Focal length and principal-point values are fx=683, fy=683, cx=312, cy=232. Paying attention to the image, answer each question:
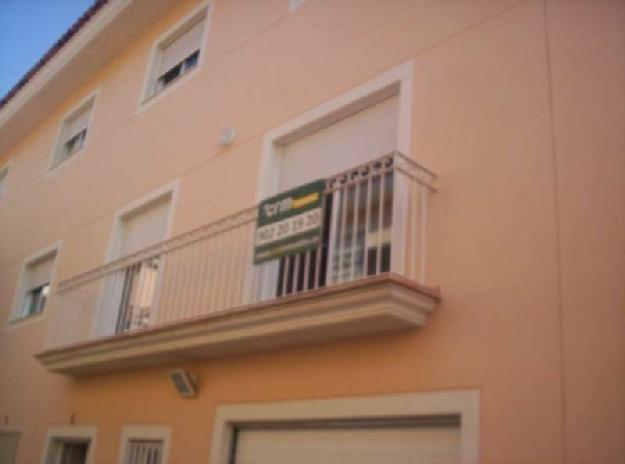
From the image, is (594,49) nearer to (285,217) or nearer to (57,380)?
(285,217)

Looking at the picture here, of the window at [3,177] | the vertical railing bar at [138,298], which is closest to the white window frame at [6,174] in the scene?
the window at [3,177]

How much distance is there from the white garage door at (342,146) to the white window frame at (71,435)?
4029mm

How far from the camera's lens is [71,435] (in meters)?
8.93

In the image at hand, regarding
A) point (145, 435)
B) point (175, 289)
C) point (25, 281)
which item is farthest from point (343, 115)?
point (25, 281)

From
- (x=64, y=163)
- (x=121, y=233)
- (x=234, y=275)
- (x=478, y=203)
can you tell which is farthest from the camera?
(x=64, y=163)

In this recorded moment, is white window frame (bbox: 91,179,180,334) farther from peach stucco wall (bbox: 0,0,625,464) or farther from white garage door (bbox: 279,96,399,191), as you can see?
Result: white garage door (bbox: 279,96,399,191)

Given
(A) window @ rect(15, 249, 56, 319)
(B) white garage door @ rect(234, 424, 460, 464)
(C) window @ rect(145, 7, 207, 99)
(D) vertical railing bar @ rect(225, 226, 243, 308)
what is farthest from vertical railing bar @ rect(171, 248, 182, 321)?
(A) window @ rect(15, 249, 56, 319)

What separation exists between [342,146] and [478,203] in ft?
6.59

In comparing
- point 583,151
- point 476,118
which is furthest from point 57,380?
point 583,151

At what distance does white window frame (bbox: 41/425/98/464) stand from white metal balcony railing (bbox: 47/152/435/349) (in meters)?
1.13

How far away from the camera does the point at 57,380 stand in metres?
9.73

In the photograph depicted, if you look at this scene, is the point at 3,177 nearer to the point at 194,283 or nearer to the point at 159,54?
the point at 159,54

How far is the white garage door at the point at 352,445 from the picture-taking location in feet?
15.9

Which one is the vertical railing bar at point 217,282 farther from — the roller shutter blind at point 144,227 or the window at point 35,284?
the window at point 35,284
